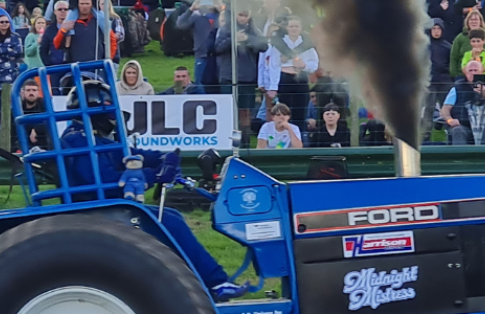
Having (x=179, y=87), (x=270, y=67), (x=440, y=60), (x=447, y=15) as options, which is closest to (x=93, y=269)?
(x=179, y=87)

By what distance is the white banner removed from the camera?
8656mm

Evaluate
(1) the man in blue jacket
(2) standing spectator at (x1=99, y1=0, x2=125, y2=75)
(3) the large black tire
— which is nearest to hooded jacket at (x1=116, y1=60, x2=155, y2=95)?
(2) standing spectator at (x1=99, y1=0, x2=125, y2=75)

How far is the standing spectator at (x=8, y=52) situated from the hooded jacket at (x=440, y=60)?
4945mm

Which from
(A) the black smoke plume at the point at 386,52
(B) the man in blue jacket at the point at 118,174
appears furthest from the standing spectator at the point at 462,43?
(B) the man in blue jacket at the point at 118,174

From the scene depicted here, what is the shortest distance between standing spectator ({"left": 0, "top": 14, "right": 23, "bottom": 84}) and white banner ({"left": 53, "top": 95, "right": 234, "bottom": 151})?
6.50 ft

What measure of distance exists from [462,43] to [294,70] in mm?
2061

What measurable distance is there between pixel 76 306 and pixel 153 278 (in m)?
0.33

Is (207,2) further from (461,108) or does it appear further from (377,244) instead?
(377,244)

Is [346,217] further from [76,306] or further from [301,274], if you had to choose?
[76,306]

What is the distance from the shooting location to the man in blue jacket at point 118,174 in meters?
3.69

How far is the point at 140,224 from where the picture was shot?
354 centimetres

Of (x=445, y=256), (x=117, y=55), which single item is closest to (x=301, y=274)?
(x=445, y=256)

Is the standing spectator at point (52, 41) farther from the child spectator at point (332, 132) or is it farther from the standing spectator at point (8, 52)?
the child spectator at point (332, 132)

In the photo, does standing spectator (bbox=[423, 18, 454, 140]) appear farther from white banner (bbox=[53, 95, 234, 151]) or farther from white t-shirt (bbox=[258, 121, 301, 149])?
white banner (bbox=[53, 95, 234, 151])
